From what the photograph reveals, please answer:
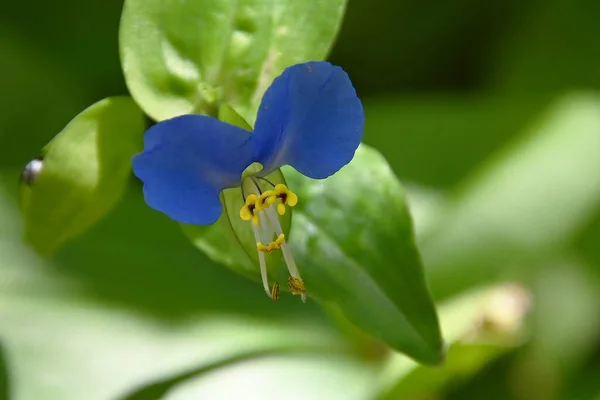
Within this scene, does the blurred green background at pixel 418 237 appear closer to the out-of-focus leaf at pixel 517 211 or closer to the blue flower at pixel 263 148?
the out-of-focus leaf at pixel 517 211

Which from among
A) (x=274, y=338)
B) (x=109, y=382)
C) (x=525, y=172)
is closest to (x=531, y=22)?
(x=525, y=172)

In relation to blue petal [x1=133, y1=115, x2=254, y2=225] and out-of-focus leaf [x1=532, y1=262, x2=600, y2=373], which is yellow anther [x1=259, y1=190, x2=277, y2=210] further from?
out-of-focus leaf [x1=532, y1=262, x2=600, y2=373]

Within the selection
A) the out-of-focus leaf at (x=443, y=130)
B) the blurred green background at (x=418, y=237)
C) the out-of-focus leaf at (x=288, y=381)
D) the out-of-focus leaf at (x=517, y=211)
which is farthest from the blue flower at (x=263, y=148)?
the out-of-focus leaf at (x=443, y=130)

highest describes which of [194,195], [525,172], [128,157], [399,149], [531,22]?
[531,22]

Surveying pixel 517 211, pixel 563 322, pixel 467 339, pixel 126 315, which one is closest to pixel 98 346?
pixel 126 315

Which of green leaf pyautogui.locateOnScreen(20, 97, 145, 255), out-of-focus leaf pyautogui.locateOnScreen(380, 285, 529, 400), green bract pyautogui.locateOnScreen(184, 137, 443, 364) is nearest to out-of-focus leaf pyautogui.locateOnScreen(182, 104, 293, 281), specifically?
green bract pyautogui.locateOnScreen(184, 137, 443, 364)

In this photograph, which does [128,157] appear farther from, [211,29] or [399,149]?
[399,149]
